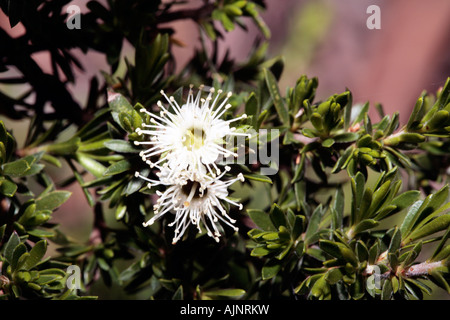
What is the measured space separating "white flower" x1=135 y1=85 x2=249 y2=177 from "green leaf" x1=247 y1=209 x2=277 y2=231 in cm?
14

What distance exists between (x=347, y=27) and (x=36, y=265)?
3.51 metres

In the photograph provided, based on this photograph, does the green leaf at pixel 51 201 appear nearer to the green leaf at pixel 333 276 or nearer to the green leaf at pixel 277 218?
the green leaf at pixel 277 218

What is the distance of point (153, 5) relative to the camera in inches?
46.2

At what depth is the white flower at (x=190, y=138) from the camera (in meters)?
0.95

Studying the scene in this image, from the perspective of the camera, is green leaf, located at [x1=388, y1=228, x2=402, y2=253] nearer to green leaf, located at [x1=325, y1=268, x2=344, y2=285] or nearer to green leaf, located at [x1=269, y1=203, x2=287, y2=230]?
green leaf, located at [x1=325, y1=268, x2=344, y2=285]

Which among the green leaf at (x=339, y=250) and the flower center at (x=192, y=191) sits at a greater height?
the flower center at (x=192, y=191)

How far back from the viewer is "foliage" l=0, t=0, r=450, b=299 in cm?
96

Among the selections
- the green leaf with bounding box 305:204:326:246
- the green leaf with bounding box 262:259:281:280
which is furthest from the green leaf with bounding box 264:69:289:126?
the green leaf with bounding box 262:259:281:280

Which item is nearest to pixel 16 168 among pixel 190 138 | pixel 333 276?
pixel 190 138

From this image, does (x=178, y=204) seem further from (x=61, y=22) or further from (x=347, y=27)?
(x=347, y=27)

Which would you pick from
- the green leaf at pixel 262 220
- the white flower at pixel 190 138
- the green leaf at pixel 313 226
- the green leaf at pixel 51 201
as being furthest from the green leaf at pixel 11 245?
the green leaf at pixel 313 226

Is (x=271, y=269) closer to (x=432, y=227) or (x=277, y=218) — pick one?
(x=277, y=218)

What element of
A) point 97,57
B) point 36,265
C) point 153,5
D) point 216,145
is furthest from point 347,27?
point 36,265

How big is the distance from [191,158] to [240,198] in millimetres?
163
